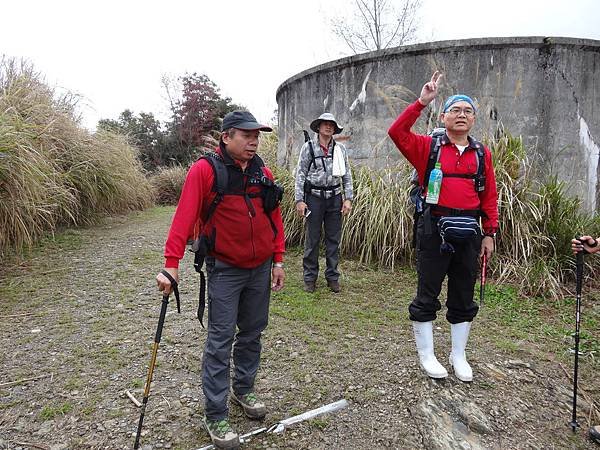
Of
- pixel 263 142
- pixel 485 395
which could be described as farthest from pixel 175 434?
pixel 263 142

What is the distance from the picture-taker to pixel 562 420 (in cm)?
270

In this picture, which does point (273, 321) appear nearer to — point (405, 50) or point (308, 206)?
point (308, 206)

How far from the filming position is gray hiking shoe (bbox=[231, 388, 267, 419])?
255 cm

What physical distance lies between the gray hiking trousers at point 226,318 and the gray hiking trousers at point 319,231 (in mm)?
2233

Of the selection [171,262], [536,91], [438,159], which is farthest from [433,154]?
[536,91]

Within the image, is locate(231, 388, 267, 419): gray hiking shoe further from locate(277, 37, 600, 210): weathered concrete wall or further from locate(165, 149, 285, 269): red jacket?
locate(277, 37, 600, 210): weathered concrete wall

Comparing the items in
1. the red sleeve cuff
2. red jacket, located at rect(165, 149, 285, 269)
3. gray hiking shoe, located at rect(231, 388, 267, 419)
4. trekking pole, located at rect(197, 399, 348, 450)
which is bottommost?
trekking pole, located at rect(197, 399, 348, 450)

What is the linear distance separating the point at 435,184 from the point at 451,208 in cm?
18

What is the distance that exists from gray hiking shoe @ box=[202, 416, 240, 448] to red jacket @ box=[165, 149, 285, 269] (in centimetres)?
83

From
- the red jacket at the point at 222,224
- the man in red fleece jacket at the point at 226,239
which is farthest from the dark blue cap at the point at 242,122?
the red jacket at the point at 222,224

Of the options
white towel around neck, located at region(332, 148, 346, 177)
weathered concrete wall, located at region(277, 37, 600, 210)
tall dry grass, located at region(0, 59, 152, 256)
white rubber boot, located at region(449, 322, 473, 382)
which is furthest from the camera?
weathered concrete wall, located at region(277, 37, 600, 210)

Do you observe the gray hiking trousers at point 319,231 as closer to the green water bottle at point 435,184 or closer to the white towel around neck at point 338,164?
the white towel around neck at point 338,164

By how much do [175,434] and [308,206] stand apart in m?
2.83

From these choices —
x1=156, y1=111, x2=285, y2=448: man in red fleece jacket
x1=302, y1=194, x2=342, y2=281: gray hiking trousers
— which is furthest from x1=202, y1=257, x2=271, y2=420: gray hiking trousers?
x1=302, y1=194, x2=342, y2=281: gray hiking trousers
